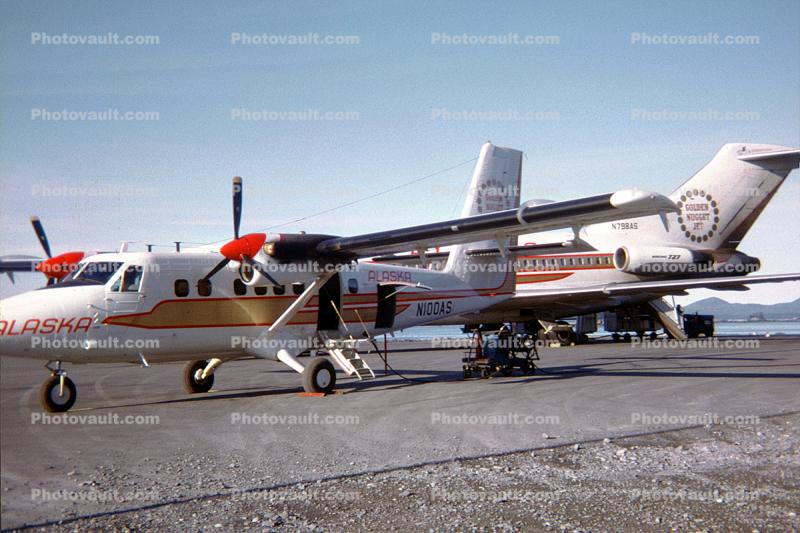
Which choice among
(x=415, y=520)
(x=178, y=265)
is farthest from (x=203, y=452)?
(x=178, y=265)

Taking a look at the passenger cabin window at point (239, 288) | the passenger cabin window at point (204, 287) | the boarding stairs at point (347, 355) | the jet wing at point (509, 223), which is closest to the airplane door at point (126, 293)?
the passenger cabin window at point (204, 287)

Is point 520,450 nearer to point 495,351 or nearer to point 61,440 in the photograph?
point 61,440

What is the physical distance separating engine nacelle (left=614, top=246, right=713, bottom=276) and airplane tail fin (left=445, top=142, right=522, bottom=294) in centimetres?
1265

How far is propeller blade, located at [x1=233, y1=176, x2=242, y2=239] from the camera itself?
50.6 ft

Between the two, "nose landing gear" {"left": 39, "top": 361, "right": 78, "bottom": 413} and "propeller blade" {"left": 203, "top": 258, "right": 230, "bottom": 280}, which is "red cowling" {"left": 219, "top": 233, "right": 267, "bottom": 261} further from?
"nose landing gear" {"left": 39, "top": 361, "right": 78, "bottom": 413}

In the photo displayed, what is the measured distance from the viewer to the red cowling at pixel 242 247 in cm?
1451

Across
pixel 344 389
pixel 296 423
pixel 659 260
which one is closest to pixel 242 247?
pixel 344 389

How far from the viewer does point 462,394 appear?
1438 centimetres

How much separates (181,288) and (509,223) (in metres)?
7.33

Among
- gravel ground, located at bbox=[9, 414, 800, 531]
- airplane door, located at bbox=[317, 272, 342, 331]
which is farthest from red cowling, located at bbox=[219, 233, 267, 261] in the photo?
gravel ground, located at bbox=[9, 414, 800, 531]

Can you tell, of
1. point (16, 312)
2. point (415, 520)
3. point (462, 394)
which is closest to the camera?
point (415, 520)

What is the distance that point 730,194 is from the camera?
1303 inches

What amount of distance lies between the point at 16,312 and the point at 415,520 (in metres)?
9.23

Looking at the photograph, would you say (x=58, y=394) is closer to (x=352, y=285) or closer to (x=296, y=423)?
(x=296, y=423)
